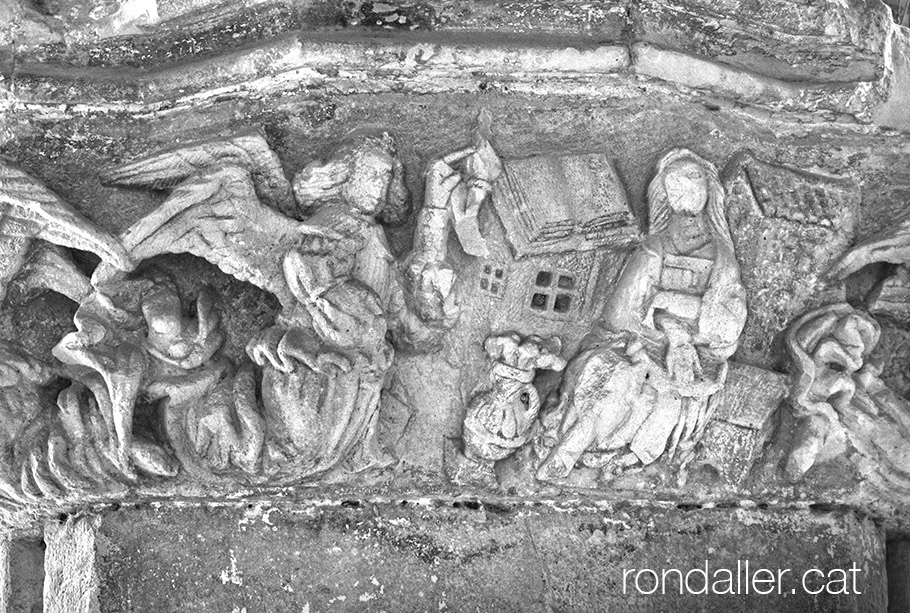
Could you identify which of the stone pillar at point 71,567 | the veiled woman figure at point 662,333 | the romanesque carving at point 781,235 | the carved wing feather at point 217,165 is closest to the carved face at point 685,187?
the veiled woman figure at point 662,333

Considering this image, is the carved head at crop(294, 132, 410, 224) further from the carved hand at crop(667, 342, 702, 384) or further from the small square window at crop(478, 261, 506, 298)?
the carved hand at crop(667, 342, 702, 384)

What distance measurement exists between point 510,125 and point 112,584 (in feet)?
5.23

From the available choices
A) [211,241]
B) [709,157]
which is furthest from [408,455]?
[709,157]

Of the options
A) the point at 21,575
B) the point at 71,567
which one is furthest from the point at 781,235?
the point at 21,575

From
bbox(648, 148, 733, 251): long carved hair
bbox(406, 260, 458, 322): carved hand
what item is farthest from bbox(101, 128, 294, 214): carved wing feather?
bbox(648, 148, 733, 251): long carved hair

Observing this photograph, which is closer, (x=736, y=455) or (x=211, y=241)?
(x=211, y=241)

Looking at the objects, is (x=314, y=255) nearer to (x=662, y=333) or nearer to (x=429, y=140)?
(x=429, y=140)

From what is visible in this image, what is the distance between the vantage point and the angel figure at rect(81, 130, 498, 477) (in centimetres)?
356

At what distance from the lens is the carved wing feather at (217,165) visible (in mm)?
3623

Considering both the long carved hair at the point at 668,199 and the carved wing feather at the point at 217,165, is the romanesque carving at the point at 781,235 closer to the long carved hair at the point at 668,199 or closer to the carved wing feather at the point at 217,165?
the long carved hair at the point at 668,199

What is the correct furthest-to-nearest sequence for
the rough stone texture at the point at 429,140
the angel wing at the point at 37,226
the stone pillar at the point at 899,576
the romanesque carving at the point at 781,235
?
1. the stone pillar at the point at 899,576
2. the romanesque carving at the point at 781,235
3. the rough stone texture at the point at 429,140
4. the angel wing at the point at 37,226

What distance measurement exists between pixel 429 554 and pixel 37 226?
1.33 meters

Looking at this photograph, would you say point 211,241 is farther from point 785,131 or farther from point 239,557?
point 785,131

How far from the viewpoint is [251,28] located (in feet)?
12.1
